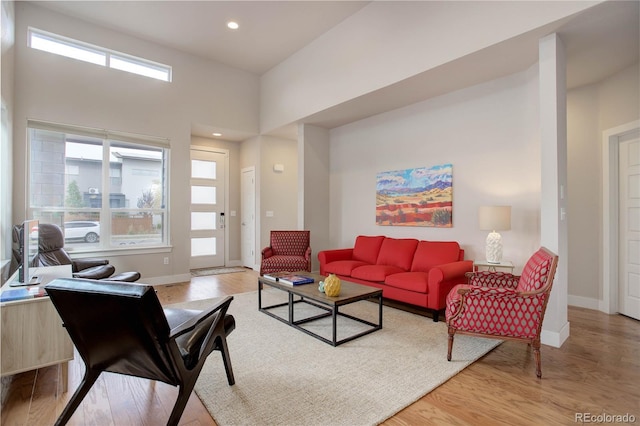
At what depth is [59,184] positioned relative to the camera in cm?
458

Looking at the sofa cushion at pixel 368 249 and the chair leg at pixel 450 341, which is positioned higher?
the sofa cushion at pixel 368 249

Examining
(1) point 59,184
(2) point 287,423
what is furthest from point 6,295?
(1) point 59,184

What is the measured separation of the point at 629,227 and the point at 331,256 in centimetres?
370

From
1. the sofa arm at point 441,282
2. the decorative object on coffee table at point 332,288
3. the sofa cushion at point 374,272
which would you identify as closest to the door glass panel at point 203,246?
the sofa cushion at point 374,272

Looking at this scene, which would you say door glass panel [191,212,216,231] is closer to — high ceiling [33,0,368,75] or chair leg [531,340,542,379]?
high ceiling [33,0,368,75]

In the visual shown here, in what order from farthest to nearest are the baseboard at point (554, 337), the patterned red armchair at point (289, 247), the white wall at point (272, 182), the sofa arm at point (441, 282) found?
the white wall at point (272, 182) → the patterned red armchair at point (289, 247) → the sofa arm at point (441, 282) → the baseboard at point (554, 337)

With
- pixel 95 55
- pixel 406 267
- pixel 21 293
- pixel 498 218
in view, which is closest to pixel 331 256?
pixel 406 267

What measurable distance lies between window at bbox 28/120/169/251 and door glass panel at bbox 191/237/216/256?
3.74 ft

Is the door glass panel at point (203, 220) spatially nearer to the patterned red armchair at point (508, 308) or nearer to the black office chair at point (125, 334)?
the black office chair at point (125, 334)

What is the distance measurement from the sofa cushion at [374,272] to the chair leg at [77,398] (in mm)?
3018

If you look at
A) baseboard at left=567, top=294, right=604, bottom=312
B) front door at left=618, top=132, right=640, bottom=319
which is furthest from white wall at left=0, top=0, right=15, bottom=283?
front door at left=618, top=132, right=640, bottom=319

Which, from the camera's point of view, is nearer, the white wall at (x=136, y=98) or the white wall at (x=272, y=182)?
the white wall at (x=136, y=98)

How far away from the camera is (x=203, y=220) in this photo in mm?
6762

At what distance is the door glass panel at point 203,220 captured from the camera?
6.64 meters
